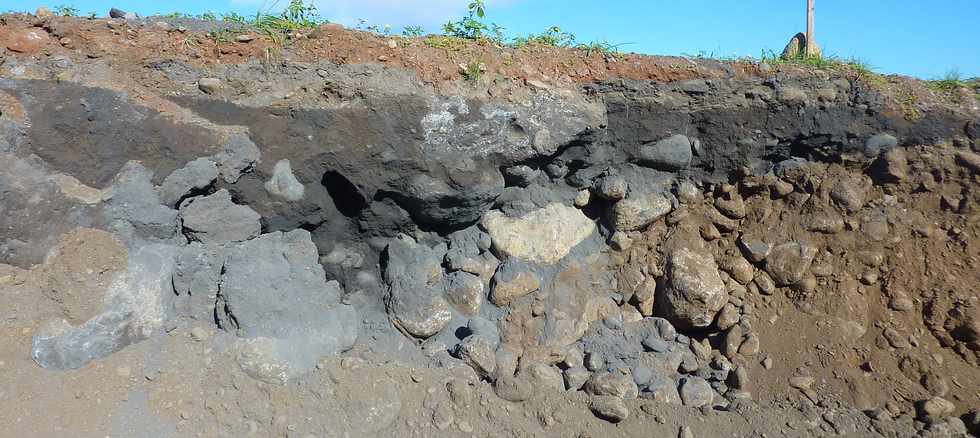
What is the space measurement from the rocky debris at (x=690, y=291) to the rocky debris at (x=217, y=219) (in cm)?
269

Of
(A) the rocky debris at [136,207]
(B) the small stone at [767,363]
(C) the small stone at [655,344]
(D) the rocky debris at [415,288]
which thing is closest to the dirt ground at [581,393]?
(B) the small stone at [767,363]

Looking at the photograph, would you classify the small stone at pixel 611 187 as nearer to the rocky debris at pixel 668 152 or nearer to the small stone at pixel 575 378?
the rocky debris at pixel 668 152

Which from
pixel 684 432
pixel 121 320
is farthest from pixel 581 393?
pixel 121 320

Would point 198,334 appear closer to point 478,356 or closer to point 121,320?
point 121,320

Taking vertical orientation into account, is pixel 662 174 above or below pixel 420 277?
above

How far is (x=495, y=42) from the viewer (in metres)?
4.50

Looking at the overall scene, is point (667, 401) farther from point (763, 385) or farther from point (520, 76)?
point (520, 76)

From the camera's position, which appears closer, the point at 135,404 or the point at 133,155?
the point at 135,404

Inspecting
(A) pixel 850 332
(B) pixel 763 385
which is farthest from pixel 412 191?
(A) pixel 850 332

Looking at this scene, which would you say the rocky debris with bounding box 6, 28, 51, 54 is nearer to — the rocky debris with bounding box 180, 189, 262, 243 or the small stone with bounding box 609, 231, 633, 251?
the rocky debris with bounding box 180, 189, 262, 243

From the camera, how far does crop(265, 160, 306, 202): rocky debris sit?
12.4 ft

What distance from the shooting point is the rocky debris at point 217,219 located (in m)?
3.59

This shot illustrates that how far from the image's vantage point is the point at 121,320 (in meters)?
3.30

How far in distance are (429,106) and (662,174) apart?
70.6 inches
